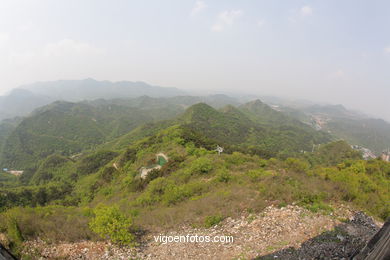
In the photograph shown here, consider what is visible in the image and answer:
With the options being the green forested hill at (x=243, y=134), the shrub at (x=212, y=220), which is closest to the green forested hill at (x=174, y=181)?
the shrub at (x=212, y=220)

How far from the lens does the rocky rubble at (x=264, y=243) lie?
6641mm

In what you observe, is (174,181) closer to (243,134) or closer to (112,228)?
(112,228)

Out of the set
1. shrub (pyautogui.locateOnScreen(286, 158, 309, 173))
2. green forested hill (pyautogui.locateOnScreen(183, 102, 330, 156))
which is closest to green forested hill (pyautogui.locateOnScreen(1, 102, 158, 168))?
green forested hill (pyautogui.locateOnScreen(183, 102, 330, 156))

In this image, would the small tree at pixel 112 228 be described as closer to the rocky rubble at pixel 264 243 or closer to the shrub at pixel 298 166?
the rocky rubble at pixel 264 243

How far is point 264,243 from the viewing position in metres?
7.11

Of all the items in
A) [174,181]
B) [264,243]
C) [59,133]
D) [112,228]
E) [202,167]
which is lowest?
[59,133]

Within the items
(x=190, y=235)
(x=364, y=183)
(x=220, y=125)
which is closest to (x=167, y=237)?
(x=190, y=235)

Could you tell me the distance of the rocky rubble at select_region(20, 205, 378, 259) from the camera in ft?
21.8

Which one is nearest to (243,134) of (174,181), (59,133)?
(174,181)

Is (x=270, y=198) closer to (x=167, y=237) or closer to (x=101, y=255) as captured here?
(x=167, y=237)

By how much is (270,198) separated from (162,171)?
1976cm

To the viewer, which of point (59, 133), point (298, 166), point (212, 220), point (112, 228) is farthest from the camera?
point (59, 133)

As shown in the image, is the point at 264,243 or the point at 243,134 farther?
the point at 243,134

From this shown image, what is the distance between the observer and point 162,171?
27.3 metres
